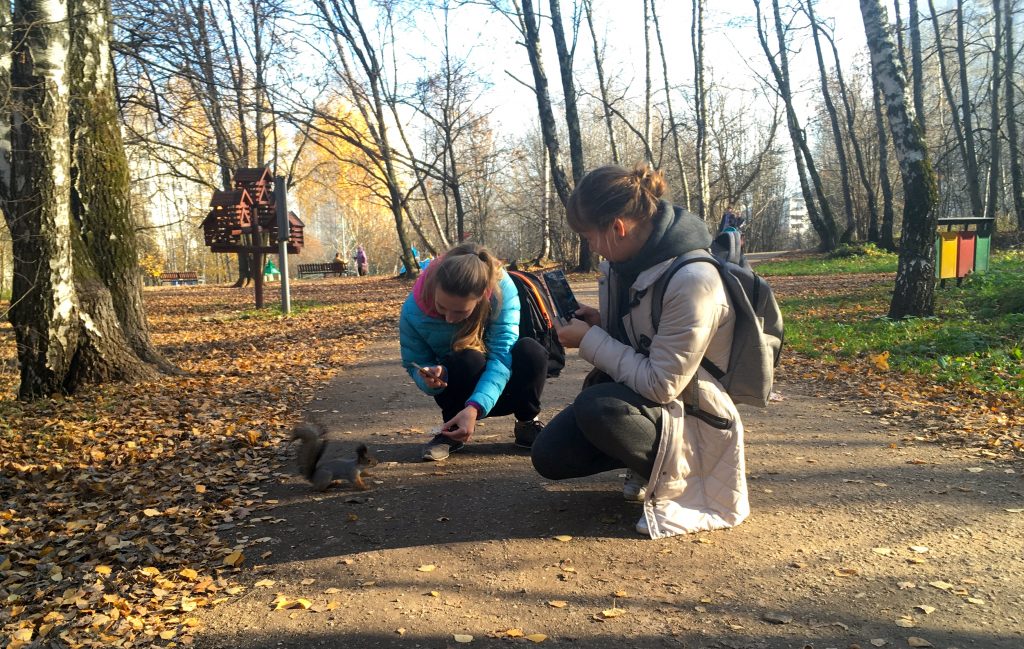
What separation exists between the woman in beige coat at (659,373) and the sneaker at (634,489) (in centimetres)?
34

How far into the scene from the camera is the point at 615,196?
3.04 m

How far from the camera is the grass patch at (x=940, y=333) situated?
6.60 meters

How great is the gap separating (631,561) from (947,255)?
35.3ft

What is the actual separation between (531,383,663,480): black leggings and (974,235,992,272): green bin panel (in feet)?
37.2

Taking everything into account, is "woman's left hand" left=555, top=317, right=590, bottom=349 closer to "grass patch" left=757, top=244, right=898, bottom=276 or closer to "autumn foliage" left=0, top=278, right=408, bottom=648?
"autumn foliage" left=0, top=278, right=408, bottom=648

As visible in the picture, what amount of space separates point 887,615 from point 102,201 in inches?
281

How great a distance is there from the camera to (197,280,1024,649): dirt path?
249 cm

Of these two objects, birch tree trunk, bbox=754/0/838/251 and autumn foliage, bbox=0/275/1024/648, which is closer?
autumn foliage, bbox=0/275/1024/648

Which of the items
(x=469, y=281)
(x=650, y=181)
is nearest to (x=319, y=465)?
(x=469, y=281)

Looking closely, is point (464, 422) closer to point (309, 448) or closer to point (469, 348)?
point (469, 348)

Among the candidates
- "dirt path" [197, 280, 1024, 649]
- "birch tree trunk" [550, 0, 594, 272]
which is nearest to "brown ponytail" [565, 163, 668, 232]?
"dirt path" [197, 280, 1024, 649]

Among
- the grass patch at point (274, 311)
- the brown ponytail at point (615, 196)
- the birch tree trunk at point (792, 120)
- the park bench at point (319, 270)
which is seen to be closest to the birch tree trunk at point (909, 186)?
the brown ponytail at point (615, 196)

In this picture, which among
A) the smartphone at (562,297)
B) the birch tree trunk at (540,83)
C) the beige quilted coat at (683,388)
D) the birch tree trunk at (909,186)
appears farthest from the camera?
the birch tree trunk at (540,83)

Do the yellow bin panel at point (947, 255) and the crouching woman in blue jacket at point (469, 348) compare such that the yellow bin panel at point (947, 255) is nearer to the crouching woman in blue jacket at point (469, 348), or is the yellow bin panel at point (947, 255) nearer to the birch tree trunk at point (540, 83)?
the birch tree trunk at point (540, 83)
